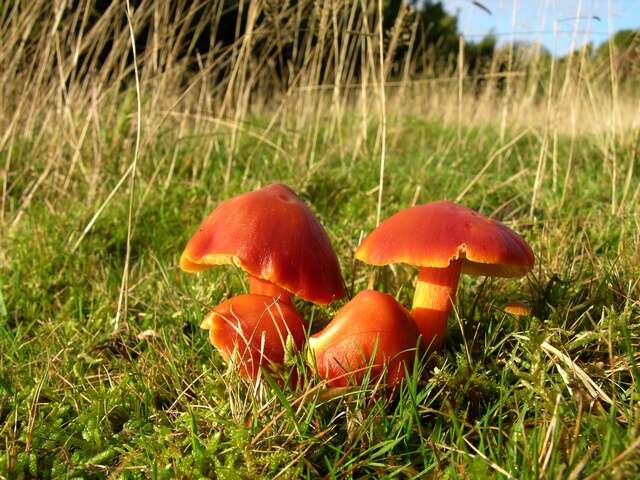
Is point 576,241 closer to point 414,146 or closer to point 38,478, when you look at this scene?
point 38,478

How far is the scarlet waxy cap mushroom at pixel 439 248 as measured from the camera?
116cm

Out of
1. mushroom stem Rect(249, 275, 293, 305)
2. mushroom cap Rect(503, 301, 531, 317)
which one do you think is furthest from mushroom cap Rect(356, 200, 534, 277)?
mushroom stem Rect(249, 275, 293, 305)

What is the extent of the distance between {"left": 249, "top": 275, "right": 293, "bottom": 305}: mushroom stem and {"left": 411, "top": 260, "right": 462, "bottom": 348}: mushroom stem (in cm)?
33

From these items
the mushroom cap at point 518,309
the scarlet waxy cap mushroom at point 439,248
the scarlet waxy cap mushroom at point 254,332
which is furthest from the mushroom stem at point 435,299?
the scarlet waxy cap mushroom at point 254,332

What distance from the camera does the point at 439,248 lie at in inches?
46.2

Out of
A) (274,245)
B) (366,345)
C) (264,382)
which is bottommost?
(264,382)

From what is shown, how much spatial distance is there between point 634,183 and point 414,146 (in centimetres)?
179

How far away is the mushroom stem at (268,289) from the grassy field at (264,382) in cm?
18

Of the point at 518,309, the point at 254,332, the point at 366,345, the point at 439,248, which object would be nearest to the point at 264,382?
the point at 254,332

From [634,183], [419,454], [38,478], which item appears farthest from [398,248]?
[634,183]

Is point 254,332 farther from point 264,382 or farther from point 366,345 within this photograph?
point 366,345

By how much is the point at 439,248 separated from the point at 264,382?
18.7 inches

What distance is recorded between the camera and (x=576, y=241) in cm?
202

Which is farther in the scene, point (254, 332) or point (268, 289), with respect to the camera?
point (268, 289)
